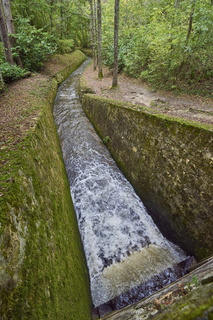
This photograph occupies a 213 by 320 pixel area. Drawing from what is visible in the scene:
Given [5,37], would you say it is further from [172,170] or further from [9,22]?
[172,170]

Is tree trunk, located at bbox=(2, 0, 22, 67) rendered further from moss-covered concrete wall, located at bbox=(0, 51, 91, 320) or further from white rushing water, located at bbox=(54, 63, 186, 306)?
moss-covered concrete wall, located at bbox=(0, 51, 91, 320)

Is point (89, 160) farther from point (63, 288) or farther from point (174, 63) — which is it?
point (174, 63)

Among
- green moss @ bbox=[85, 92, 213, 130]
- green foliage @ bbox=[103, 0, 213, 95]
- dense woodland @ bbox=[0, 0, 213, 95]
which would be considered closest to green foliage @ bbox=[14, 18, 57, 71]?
dense woodland @ bbox=[0, 0, 213, 95]

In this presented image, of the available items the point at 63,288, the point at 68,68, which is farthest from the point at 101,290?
the point at 68,68

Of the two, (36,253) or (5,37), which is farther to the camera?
(5,37)

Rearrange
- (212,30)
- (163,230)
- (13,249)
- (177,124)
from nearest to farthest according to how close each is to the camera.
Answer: (13,249)
(177,124)
(163,230)
(212,30)

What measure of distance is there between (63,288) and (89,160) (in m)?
4.94

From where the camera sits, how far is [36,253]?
7.86ft

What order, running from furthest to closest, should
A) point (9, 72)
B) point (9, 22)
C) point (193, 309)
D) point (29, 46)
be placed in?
point (29, 46)
point (9, 22)
point (9, 72)
point (193, 309)

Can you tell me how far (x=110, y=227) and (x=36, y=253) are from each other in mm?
2889

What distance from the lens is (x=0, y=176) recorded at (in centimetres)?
268

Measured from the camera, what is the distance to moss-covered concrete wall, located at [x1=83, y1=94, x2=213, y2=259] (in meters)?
3.89

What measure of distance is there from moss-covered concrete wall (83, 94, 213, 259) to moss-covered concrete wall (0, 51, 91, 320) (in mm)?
2802

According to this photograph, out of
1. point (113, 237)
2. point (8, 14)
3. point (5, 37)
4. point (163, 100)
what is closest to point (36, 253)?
point (113, 237)
